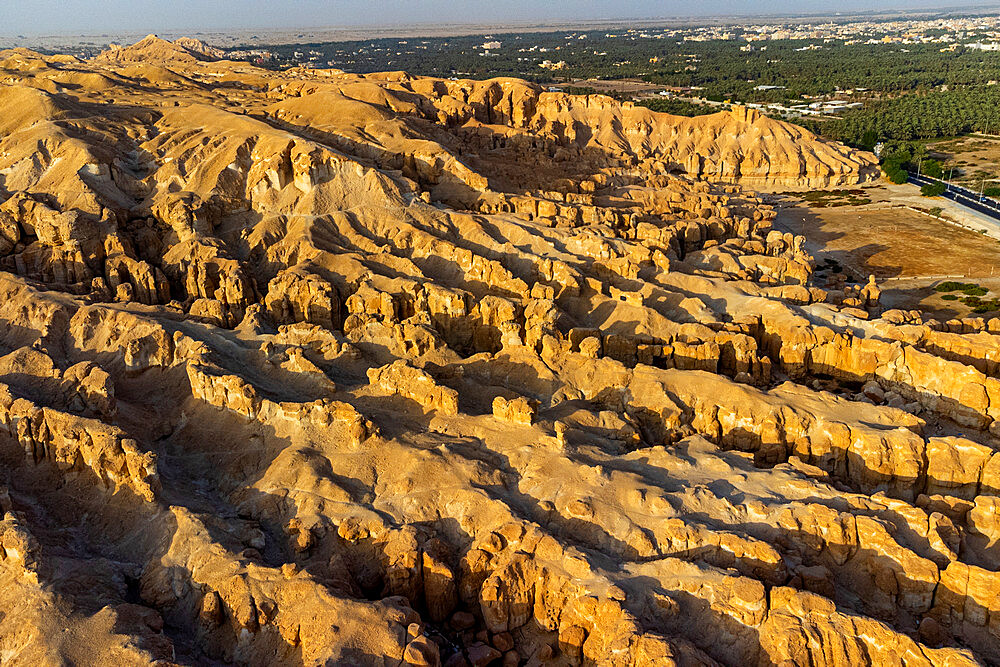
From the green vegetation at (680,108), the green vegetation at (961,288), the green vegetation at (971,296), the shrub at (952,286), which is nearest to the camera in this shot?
the green vegetation at (971,296)

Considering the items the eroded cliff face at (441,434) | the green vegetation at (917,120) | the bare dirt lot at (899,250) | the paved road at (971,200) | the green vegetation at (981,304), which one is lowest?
the bare dirt lot at (899,250)

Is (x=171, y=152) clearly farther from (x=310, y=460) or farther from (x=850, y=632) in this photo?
(x=850, y=632)

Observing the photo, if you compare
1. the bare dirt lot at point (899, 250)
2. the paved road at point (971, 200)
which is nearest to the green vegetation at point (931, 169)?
the paved road at point (971, 200)

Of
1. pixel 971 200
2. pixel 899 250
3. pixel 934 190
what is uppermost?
pixel 934 190

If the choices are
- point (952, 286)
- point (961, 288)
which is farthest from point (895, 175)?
point (961, 288)

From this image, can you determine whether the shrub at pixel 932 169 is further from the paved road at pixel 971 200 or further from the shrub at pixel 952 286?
the shrub at pixel 952 286

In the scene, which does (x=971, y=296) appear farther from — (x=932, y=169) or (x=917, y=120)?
(x=917, y=120)

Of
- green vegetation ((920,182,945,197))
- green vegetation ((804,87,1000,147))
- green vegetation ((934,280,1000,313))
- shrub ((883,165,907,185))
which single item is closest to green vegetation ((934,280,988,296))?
green vegetation ((934,280,1000,313))

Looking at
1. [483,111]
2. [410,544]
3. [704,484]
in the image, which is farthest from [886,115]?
[410,544]
